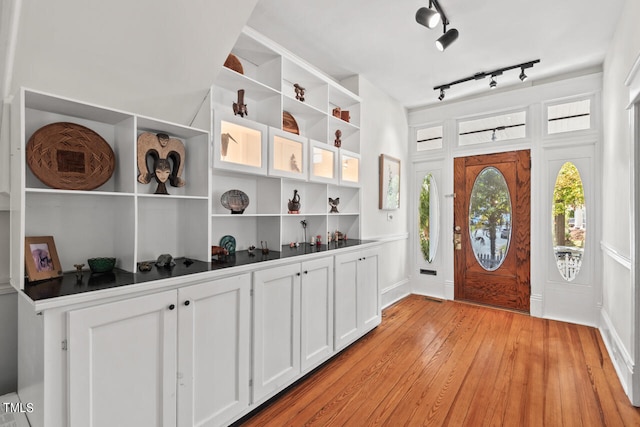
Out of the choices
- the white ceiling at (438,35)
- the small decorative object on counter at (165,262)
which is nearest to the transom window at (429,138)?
the white ceiling at (438,35)

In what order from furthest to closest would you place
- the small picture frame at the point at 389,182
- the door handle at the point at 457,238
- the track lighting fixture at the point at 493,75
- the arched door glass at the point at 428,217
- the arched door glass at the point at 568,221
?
the arched door glass at the point at 428,217 < the door handle at the point at 457,238 < the small picture frame at the point at 389,182 < the arched door glass at the point at 568,221 < the track lighting fixture at the point at 493,75

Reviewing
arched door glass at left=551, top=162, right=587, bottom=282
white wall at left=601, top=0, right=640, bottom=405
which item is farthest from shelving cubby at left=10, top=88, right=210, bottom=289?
arched door glass at left=551, top=162, right=587, bottom=282

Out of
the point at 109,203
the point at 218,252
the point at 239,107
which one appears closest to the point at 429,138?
the point at 239,107

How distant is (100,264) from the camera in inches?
65.2

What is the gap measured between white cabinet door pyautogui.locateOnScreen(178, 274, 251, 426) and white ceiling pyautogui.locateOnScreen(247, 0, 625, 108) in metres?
2.11

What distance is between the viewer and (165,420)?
1.52 m

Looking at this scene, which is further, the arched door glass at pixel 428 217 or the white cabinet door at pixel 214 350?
the arched door glass at pixel 428 217

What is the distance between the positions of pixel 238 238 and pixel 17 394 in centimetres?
150

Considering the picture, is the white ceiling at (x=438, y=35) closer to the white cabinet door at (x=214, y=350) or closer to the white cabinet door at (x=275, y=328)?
the white cabinet door at (x=275, y=328)

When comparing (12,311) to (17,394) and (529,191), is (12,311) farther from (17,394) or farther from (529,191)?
(529,191)

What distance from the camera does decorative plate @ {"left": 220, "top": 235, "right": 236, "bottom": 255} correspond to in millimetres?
2336

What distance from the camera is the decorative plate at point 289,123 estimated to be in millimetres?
2811

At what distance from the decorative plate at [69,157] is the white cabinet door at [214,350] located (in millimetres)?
775

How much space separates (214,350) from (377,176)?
9.58ft
